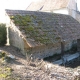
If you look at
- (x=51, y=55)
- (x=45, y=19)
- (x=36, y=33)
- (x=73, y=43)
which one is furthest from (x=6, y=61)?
(x=73, y=43)

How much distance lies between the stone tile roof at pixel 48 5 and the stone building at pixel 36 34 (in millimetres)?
22934

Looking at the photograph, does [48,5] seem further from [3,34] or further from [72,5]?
[3,34]

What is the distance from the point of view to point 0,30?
44.8 feet

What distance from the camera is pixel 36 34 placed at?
12.9m

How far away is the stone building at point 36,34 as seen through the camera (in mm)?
12356

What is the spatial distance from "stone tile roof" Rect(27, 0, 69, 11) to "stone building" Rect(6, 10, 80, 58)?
22.9 metres

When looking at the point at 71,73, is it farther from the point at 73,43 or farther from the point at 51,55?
the point at 73,43

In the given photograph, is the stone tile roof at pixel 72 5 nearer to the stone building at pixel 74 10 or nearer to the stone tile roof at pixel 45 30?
the stone building at pixel 74 10

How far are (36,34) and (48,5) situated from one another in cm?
3020

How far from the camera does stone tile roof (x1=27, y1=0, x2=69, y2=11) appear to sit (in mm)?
38469

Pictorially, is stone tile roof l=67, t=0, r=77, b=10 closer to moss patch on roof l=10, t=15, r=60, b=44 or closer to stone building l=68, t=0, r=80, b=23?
stone building l=68, t=0, r=80, b=23

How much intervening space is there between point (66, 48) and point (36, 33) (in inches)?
214

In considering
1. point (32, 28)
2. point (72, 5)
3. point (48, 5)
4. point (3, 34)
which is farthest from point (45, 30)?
point (48, 5)

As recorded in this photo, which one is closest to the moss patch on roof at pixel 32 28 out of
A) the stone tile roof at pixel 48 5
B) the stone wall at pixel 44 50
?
the stone wall at pixel 44 50
